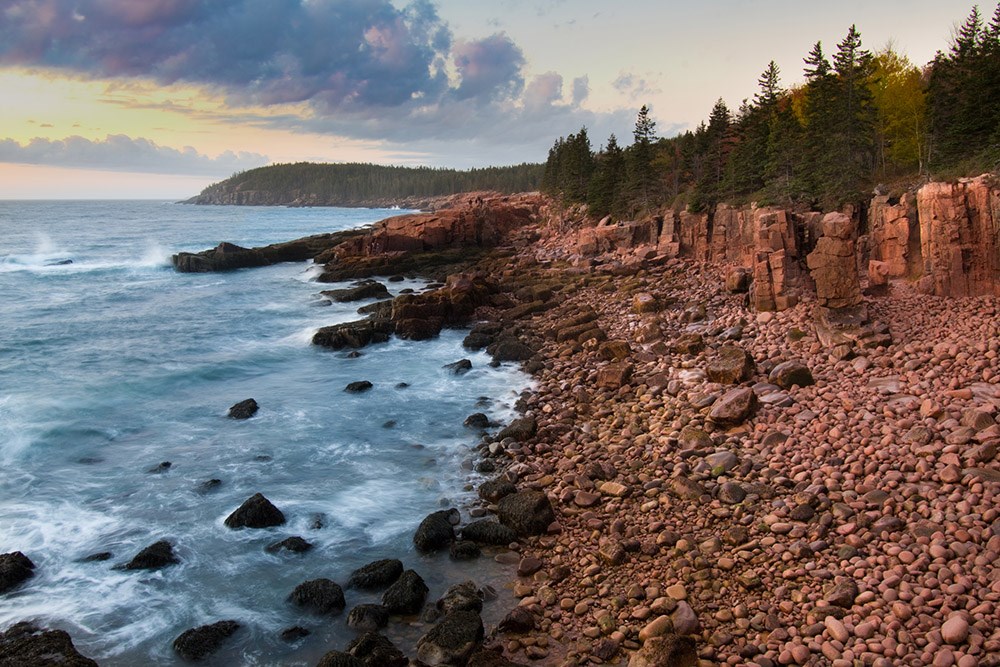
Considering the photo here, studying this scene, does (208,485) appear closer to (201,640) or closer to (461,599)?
(201,640)

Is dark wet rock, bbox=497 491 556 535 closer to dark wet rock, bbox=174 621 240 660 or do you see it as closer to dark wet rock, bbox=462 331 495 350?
dark wet rock, bbox=174 621 240 660

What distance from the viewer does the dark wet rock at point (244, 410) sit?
67.6 ft

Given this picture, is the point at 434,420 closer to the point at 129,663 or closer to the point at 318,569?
the point at 318,569

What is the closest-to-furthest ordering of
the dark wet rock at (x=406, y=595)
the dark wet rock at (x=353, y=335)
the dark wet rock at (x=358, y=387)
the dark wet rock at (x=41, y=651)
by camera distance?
the dark wet rock at (x=41, y=651)
the dark wet rock at (x=406, y=595)
the dark wet rock at (x=358, y=387)
the dark wet rock at (x=353, y=335)

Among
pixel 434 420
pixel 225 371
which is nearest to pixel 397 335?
pixel 225 371

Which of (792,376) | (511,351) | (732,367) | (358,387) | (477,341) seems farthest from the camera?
(477,341)

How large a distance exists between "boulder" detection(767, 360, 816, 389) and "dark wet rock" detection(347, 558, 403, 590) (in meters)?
11.0

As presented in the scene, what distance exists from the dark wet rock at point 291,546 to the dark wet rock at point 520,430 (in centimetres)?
638

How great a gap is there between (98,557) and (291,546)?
4.00 m

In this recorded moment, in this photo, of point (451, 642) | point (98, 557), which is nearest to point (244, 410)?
point (98, 557)

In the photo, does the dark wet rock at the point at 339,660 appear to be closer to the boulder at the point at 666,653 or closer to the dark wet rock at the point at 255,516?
the boulder at the point at 666,653

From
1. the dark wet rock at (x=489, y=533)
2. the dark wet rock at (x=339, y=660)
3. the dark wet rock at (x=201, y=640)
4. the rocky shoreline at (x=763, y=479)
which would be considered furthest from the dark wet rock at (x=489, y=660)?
the dark wet rock at (x=201, y=640)

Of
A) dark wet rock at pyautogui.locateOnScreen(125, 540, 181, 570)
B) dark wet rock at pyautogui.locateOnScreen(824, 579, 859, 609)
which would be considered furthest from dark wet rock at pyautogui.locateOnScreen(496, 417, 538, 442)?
dark wet rock at pyautogui.locateOnScreen(824, 579, 859, 609)

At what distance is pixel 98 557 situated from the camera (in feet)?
41.6
